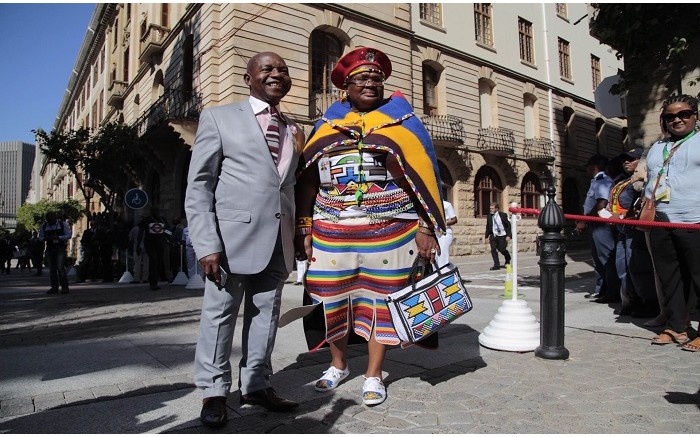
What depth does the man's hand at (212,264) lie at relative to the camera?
2410 mm

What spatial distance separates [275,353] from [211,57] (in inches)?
518

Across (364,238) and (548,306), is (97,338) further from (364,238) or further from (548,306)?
(548,306)

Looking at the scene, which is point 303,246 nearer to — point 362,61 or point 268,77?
point 268,77

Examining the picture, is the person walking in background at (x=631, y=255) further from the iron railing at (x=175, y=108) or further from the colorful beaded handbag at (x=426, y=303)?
the iron railing at (x=175, y=108)

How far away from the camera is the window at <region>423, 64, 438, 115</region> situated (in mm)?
19625

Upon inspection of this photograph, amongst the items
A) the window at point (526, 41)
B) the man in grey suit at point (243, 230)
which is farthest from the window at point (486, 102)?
the man in grey suit at point (243, 230)

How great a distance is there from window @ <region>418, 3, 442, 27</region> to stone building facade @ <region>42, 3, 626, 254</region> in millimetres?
61

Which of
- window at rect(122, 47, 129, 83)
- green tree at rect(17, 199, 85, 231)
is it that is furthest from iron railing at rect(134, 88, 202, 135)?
green tree at rect(17, 199, 85, 231)

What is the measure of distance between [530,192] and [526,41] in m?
8.05

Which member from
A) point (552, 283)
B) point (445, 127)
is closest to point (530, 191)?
point (445, 127)

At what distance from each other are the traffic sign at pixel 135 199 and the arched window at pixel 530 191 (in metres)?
16.8

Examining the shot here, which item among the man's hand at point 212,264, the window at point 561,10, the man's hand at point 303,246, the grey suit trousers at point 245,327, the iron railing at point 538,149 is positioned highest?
Answer: the window at point 561,10

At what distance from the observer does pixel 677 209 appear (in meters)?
3.73

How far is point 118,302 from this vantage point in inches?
313
